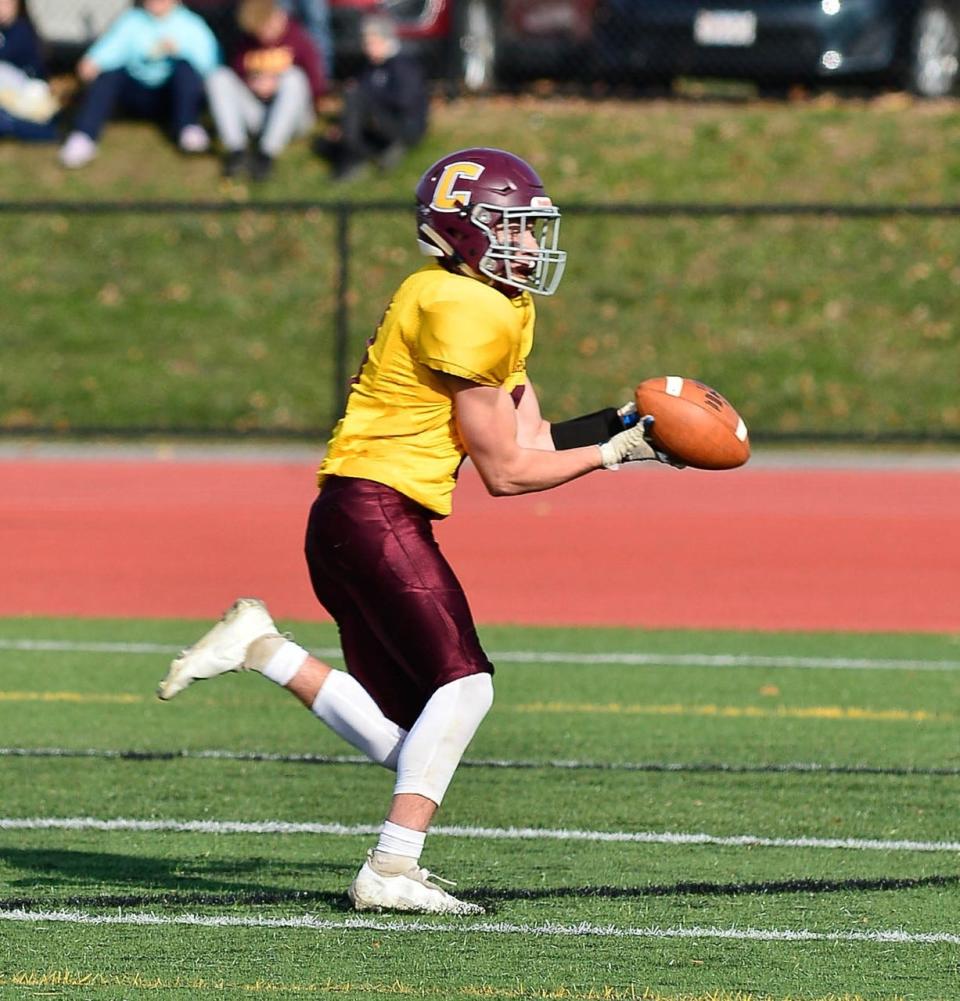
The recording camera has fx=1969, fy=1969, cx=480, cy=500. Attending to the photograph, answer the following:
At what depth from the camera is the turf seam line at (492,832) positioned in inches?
214

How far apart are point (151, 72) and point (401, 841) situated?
1319 centimetres

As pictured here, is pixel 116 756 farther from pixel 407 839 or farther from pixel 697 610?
pixel 697 610

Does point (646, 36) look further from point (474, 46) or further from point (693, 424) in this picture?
point (693, 424)

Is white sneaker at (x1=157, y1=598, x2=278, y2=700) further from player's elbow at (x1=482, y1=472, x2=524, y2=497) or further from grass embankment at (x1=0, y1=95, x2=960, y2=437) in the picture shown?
grass embankment at (x1=0, y1=95, x2=960, y2=437)

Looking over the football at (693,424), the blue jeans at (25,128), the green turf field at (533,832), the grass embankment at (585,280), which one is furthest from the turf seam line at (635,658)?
the blue jeans at (25,128)

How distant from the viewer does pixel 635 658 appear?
28.2ft

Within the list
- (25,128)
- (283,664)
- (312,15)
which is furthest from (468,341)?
(25,128)

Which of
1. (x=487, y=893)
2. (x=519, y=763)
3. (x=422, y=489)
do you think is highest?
(x=422, y=489)

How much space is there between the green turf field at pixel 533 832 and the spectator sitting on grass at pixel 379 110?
8.23 meters

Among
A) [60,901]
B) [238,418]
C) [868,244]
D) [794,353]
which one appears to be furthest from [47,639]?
[868,244]

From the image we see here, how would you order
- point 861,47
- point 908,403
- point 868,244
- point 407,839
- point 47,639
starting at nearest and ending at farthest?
point 407,839
point 47,639
point 908,403
point 868,244
point 861,47

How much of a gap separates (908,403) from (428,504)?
11.2m

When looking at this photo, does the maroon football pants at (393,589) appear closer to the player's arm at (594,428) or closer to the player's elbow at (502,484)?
the player's elbow at (502,484)

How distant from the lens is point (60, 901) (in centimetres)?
473
